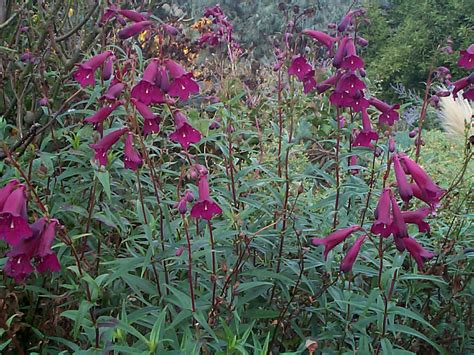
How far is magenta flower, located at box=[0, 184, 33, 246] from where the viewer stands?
1.81 metres

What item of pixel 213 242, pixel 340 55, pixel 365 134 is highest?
pixel 340 55

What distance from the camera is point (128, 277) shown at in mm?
2146

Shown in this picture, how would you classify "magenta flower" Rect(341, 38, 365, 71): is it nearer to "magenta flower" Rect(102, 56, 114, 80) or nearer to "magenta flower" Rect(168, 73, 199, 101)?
"magenta flower" Rect(168, 73, 199, 101)

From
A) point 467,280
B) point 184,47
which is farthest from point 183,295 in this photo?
point 184,47

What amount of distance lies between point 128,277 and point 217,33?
158 centimetres

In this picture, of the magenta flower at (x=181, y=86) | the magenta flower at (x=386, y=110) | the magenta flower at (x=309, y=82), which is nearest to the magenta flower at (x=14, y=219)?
the magenta flower at (x=181, y=86)

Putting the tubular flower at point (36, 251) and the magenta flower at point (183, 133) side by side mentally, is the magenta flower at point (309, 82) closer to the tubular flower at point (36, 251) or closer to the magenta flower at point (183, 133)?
the magenta flower at point (183, 133)

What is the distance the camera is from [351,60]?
229cm

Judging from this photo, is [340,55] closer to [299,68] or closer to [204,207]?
[299,68]

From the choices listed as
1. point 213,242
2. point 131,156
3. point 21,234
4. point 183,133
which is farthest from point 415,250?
point 21,234

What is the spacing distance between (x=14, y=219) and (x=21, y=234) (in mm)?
48

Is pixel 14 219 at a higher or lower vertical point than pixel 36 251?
higher

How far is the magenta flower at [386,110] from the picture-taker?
2504mm

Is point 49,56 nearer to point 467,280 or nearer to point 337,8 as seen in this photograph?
point 467,280
